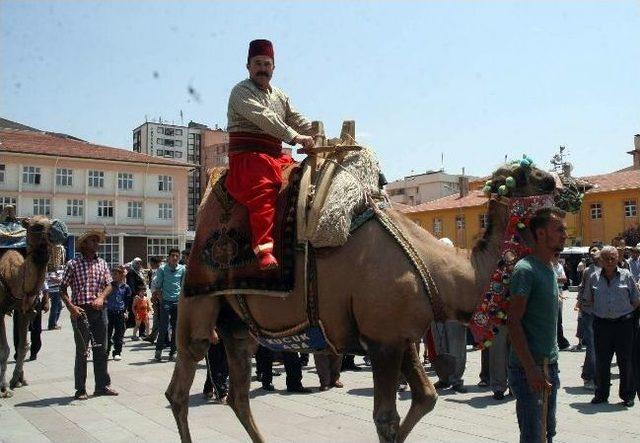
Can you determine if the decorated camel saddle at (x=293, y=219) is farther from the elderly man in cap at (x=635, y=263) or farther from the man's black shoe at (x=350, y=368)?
the elderly man in cap at (x=635, y=263)

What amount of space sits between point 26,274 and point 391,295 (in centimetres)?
663

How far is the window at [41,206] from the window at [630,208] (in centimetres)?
5017

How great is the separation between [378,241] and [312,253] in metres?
0.43

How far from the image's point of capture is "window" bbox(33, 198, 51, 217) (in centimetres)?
5305

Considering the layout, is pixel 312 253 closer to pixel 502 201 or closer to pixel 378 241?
pixel 378 241

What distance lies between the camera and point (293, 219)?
3.93 m

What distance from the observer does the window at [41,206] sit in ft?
174

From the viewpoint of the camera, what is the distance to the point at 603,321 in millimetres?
7770

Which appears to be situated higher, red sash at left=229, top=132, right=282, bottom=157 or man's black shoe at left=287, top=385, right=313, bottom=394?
red sash at left=229, top=132, right=282, bottom=157

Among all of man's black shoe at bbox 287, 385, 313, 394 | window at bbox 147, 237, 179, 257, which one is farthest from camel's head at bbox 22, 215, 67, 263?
window at bbox 147, 237, 179, 257

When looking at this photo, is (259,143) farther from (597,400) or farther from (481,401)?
(597,400)

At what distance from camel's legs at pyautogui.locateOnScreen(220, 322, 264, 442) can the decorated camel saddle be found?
594 mm

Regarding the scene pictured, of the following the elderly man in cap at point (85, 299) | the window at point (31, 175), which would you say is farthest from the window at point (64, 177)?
the elderly man in cap at point (85, 299)

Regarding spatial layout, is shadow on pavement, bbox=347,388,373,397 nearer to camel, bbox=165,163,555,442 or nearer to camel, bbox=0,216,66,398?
camel, bbox=165,163,555,442
